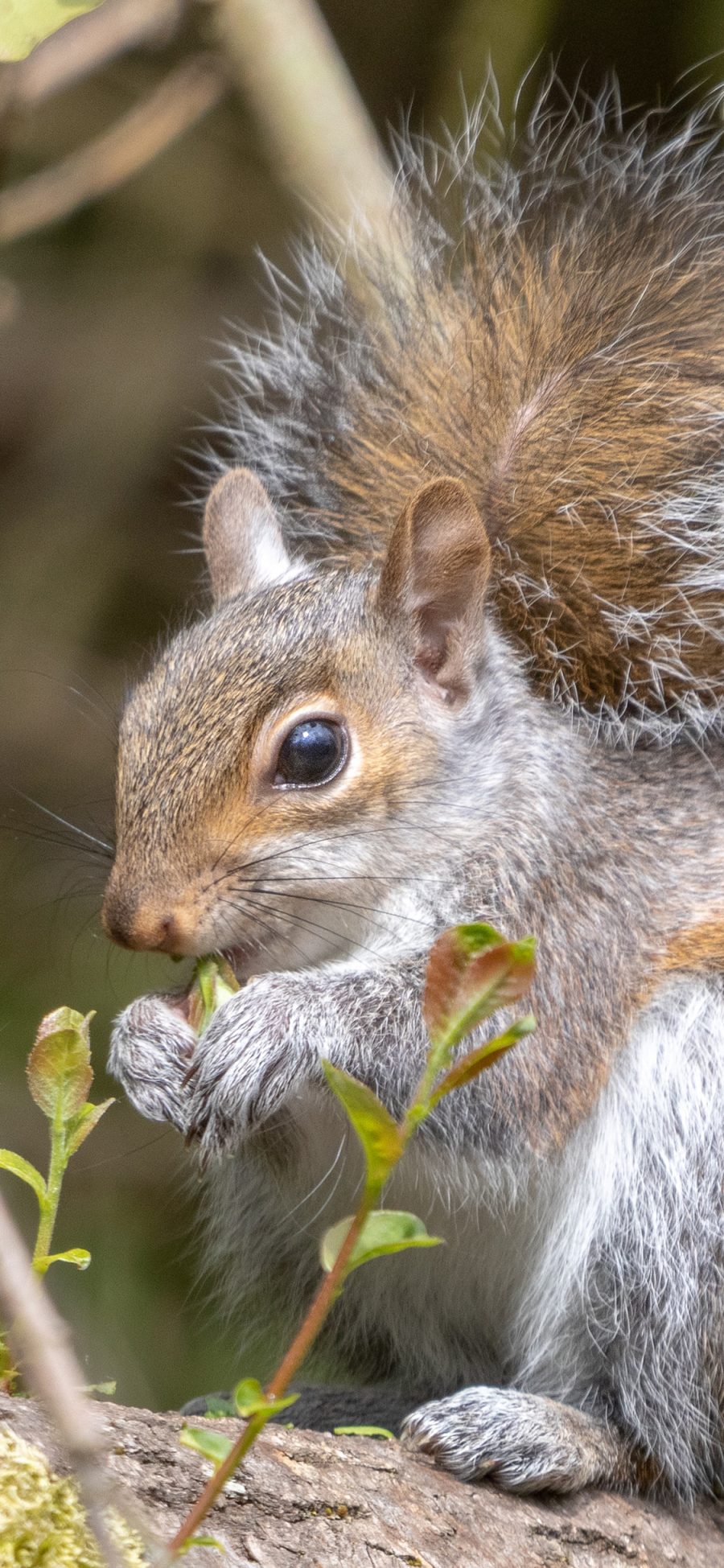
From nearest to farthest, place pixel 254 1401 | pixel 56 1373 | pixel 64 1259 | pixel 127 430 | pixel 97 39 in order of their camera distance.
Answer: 1. pixel 56 1373
2. pixel 254 1401
3. pixel 64 1259
4. pixel 97 39
5. pixel 127 430

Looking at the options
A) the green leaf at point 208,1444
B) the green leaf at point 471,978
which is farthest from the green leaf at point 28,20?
the green leaf at point 208,1444

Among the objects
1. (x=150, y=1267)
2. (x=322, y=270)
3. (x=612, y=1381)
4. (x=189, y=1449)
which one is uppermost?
(x=322, y=270)

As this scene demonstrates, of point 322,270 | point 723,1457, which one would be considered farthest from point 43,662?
point 723,1457

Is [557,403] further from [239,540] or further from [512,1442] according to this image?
[512,1442]

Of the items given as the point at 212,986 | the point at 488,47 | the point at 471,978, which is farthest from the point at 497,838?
the point at 488,47

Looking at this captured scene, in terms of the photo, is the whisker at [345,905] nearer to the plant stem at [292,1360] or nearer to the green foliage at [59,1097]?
the green foliage at [59,1097]

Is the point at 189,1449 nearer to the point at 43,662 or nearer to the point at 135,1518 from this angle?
the point at 135,1518

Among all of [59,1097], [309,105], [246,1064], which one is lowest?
[246,1064]
